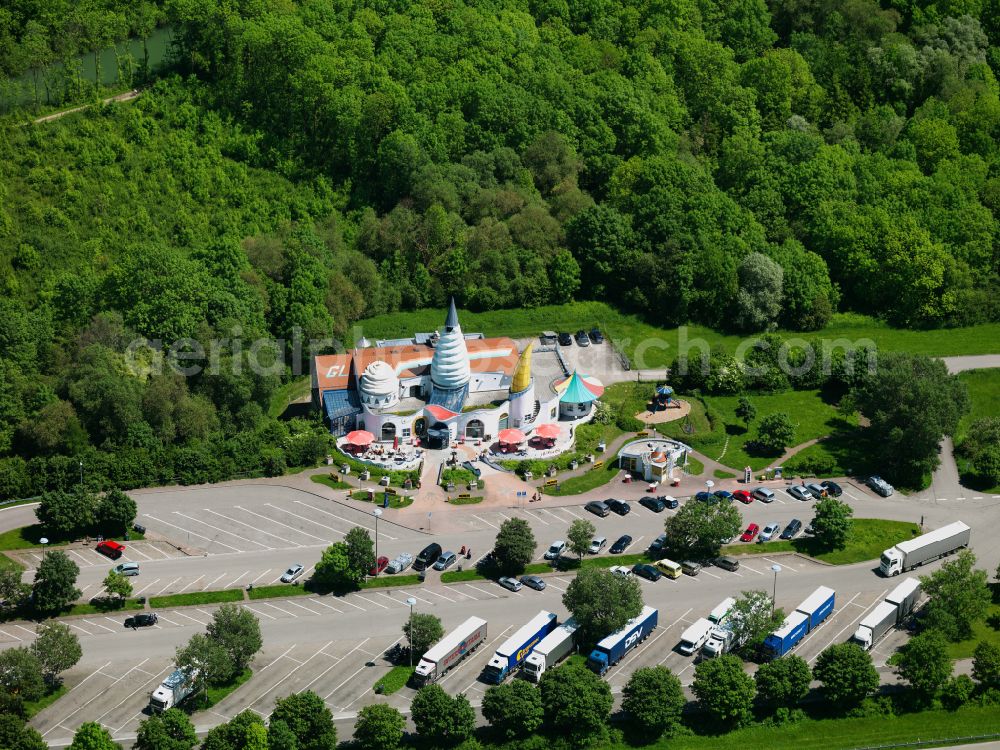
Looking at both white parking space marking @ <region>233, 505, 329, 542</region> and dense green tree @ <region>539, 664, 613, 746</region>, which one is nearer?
dense green tree @ <region>539, 664, 613, 746</region>

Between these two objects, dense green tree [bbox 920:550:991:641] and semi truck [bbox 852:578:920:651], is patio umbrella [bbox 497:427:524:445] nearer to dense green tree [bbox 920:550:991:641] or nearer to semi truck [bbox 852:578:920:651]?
semi truck [bbox 852:578:920:651]

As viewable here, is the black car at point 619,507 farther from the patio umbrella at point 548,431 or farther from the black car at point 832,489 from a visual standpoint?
the black car at point 832,489

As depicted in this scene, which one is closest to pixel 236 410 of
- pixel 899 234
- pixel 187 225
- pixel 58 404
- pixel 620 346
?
pixel 58 404

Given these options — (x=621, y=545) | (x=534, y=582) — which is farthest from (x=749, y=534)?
(x=534, y=582)

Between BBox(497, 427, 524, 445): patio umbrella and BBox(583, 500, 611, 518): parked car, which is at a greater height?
BBox(497, 427, 524, 445): patio umbrella

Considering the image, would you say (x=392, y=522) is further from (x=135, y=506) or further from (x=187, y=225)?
(x=187, y=225)

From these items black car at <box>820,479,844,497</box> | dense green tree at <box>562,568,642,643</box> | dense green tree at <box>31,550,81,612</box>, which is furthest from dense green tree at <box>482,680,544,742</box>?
black car at <box>820,479,844,497</box>

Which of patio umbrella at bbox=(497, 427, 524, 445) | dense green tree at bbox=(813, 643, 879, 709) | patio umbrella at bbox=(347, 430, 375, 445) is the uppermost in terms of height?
patio umbrella at bbox=(347, 430, 375, 445)

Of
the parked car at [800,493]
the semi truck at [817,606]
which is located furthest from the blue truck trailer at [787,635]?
the parked car at [800,493]
